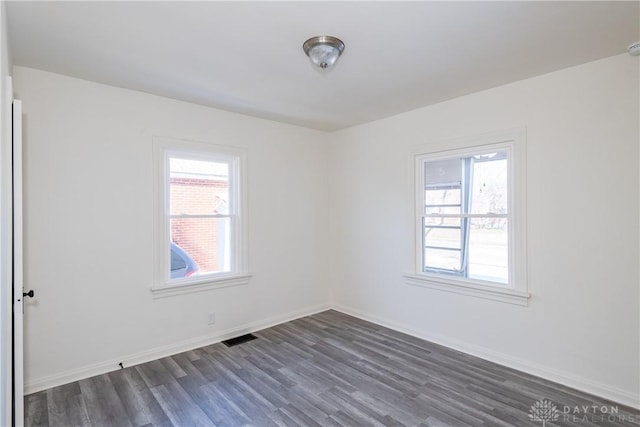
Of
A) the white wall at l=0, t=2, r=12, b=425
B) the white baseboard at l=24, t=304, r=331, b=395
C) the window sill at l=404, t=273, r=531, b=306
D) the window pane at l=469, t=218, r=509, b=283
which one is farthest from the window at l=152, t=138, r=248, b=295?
the window pane at l=469, t=218, r=509, b=283

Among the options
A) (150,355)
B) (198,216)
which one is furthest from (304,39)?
(150,355)

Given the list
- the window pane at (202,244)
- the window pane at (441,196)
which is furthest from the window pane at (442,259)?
the window pane at (202,244)

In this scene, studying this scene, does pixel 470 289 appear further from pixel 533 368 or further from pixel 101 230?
pixel 101 230

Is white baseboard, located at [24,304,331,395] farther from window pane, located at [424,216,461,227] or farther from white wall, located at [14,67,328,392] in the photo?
window pane, located at [424,216,461,227]

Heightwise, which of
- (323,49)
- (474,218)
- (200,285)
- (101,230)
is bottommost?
(200,285)

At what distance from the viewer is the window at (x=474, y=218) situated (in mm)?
3029

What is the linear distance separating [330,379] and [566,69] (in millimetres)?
3179

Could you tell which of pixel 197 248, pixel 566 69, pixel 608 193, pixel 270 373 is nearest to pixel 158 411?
pixel 270 373

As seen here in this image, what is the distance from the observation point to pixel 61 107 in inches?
110

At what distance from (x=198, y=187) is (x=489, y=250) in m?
3.04

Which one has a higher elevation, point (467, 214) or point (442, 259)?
point (467, 214)

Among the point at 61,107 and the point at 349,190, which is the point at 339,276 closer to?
the point at 349,190

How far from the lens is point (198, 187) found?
3.67 m

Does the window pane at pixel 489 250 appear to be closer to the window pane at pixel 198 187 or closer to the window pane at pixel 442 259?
the window pane at pixel 442 259
